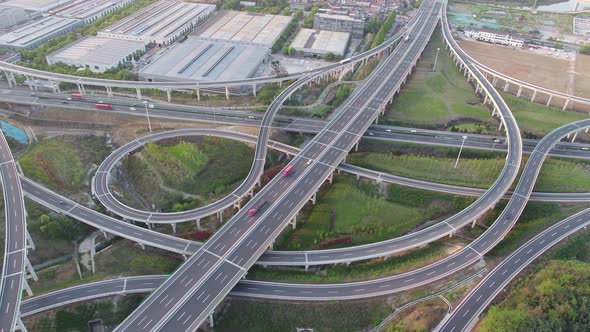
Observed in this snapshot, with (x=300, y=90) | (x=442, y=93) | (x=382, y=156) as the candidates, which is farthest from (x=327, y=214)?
(x=442, y=93)

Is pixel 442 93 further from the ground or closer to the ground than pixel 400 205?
further from the ground

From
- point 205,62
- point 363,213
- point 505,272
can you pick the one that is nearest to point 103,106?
point 205,62

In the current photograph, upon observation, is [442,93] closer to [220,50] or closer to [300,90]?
[300,90]

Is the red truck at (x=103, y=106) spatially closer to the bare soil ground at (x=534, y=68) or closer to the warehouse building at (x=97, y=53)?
the warehouse building at (x=97, y=53)

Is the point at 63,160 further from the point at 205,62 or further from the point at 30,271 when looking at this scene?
the point at 205,62

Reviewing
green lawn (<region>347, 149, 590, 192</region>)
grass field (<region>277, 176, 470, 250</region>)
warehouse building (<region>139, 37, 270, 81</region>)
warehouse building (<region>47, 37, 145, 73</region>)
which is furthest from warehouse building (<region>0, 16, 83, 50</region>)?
grass field (<region>277, 176, 470, 250</region>)

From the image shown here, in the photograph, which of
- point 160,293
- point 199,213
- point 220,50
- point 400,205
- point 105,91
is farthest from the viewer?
point 220,50
